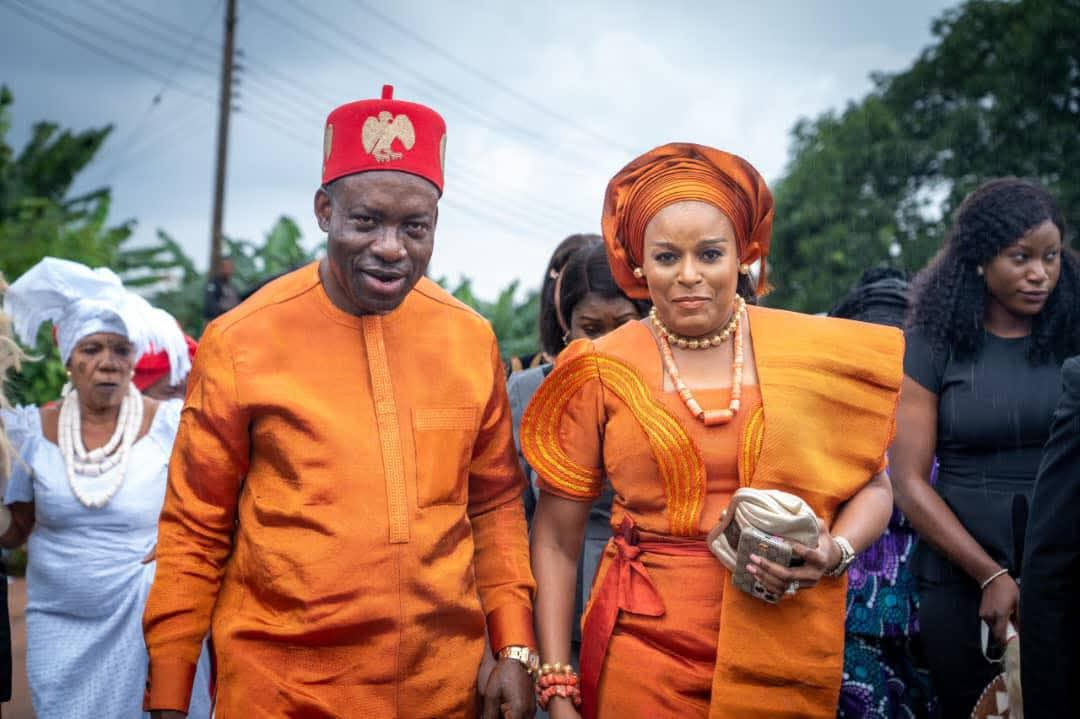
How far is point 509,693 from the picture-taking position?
304 cm

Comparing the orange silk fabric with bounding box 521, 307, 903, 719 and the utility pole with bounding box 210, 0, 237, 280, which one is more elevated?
the utility pole with bounding box 210, 0, 237, 280

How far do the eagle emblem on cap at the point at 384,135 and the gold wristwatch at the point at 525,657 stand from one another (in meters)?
1.32

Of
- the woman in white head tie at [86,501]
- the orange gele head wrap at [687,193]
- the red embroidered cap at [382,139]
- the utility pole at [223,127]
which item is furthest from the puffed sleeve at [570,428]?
the utility pole at [223,127]

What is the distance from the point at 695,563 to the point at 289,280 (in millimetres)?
1317

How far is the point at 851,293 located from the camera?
5.73m

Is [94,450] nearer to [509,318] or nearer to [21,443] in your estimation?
[21,443]

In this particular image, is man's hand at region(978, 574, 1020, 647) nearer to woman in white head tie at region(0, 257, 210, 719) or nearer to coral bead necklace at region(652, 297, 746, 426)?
coral bead necklace at region(652, 297, 746, 426)

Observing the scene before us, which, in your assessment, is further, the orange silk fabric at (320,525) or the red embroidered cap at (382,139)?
the red embroidered cap at (382,139)

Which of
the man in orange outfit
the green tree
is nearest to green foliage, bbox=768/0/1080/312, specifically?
the green tree

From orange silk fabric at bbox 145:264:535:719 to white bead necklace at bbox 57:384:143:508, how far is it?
7.84 feet

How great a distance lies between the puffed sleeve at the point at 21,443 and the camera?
16.9ft

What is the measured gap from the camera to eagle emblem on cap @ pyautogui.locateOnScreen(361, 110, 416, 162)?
3029mm

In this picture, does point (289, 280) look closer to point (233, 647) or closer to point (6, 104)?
point (233, 647)

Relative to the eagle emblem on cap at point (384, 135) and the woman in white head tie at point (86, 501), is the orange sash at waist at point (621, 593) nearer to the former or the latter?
the eagle emblem on cap at point (384, 135)
